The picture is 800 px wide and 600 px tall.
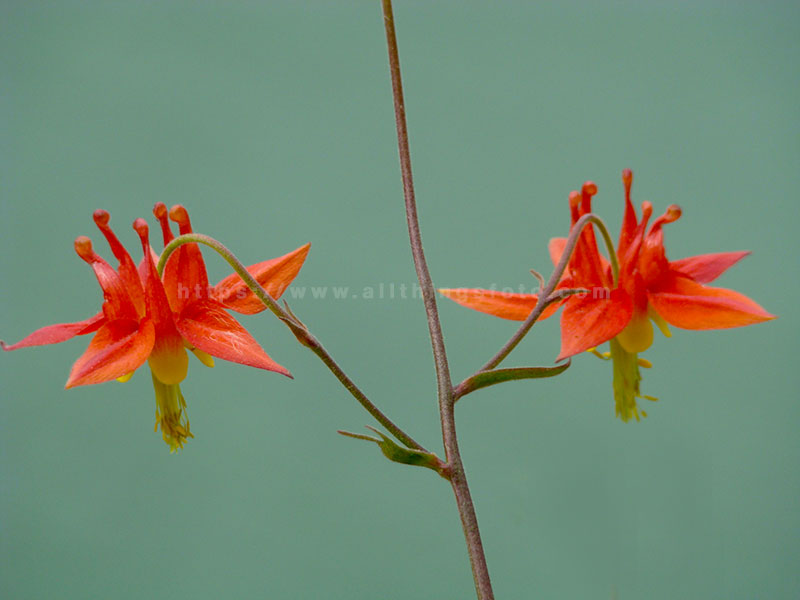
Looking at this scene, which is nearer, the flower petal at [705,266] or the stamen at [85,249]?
the stamen at [85,249]

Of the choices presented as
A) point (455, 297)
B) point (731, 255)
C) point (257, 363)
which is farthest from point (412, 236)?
point (731, 255)

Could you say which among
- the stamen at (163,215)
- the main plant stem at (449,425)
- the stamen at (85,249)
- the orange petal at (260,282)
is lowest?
the main plant stem at (449,425)

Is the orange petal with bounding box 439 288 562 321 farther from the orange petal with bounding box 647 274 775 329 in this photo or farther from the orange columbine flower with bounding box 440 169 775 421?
the orange petal with bounding box 647 274 775 329

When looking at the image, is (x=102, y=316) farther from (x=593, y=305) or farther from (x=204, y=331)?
(x=593, y=305)

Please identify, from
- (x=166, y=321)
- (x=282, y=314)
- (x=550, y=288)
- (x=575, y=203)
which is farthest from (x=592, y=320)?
(x=166, y=321)

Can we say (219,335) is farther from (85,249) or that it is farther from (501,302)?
(501,302)

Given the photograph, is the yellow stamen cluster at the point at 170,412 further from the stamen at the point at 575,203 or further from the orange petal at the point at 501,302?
the stamen at the point at 575,203

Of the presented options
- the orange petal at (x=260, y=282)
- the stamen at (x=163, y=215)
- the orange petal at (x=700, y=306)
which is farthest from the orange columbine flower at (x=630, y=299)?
the stamen at (x=163, y=215)
